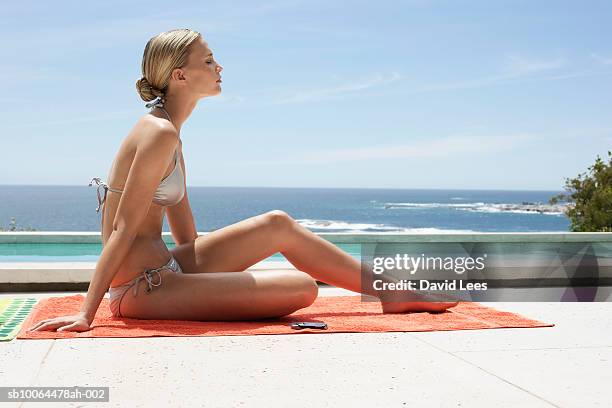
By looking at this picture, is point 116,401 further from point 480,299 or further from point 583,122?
point 583,122

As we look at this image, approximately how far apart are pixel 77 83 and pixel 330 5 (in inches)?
1614

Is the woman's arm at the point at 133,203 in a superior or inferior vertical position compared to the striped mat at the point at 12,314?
superior

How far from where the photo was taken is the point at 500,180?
248ft

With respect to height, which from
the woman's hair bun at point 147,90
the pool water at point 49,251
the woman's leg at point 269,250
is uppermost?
the woman's hair bun at point 147,90

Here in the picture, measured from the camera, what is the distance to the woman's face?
346 cm

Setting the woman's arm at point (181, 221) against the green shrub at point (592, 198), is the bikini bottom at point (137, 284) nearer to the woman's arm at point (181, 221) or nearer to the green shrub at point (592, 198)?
the woman's arm at point (181, 221)

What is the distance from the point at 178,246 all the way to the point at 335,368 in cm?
133

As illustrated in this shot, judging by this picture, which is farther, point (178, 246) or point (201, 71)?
point (178, 246)

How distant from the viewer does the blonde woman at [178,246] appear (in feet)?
10.5

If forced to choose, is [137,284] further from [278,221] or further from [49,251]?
[49,251]

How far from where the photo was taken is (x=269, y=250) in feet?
11.7

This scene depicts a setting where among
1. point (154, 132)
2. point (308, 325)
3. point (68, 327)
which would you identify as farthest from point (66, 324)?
point (308, 325)

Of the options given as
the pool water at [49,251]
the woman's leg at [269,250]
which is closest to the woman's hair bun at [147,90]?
the woman's leg at [269,250]

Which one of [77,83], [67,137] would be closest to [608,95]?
[77,83]
